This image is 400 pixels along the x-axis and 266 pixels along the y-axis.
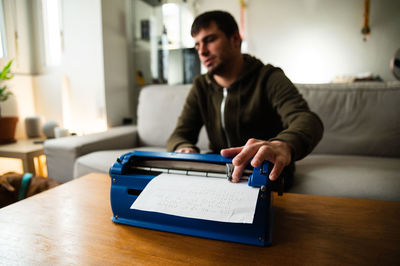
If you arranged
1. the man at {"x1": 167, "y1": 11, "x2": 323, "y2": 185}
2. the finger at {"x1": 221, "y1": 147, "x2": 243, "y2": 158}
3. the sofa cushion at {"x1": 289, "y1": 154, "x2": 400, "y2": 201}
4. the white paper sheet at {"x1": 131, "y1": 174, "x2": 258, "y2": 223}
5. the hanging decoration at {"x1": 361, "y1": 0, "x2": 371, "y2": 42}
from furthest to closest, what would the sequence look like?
the hanging decoration at {"x1": 361, "y1": 0, "x2": 371, "y2": 42}
the man at {"x1": 167, "y1": 11, "x2": 323, "y2": 185}
the sofa cushion at {"x1": 289, "y1": 154, "x2": 400, "y2": 201}
the finger at {"x1": 221, "y1": 147, "x2": 243, "y2": 158}
the white paper sheet at {"x1": 131, "y1": 174, "x2": 258, "y2": 223}

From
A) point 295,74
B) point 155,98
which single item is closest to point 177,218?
point 155,98

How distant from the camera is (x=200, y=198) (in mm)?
483

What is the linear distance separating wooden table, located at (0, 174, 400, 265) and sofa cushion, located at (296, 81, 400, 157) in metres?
0.95

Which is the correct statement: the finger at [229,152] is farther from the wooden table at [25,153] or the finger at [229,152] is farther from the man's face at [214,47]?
the wooden table at [25,153]

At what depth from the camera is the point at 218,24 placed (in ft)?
3.82

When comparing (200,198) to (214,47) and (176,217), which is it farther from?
(214,47)

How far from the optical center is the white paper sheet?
17.4 inches

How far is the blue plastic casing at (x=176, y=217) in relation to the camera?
475 mm

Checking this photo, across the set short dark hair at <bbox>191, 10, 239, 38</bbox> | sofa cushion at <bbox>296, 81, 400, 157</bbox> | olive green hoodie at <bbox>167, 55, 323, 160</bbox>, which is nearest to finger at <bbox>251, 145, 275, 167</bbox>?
olive green hoodie at <bbox>167, 55, 323, 160</bbox>

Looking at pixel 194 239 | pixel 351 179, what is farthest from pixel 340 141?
pixel 194 239

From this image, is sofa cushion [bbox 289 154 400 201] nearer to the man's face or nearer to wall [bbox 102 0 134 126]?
the man's face

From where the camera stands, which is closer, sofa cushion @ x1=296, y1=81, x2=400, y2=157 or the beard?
the beard

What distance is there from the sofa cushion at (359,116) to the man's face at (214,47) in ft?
2.41

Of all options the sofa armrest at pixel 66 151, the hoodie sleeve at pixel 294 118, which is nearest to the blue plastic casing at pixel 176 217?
the hoodie sleeve at pixel 294 118
